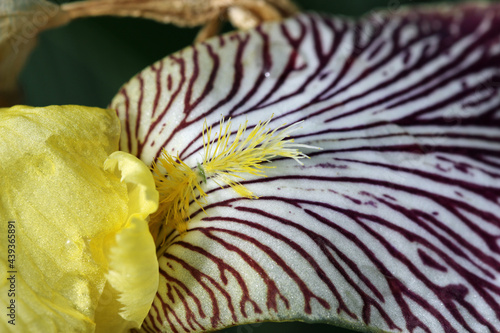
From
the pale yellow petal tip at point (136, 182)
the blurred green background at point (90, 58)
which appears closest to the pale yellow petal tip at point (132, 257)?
the pale yellow petal tip at point (136, 182)

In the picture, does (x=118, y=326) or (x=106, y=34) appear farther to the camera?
(x=106, y=34)

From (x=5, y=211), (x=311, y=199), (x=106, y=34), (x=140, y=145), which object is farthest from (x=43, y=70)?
(x=311, y=199)

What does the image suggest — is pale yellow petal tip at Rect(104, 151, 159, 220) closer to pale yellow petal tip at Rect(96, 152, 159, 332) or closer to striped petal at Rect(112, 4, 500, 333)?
pale yellow petal tip at Rect(96, 152, 159, 332)

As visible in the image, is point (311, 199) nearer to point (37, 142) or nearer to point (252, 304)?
point (252, 304)

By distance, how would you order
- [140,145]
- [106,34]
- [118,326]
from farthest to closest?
[106,34], [140,145], [118,326]

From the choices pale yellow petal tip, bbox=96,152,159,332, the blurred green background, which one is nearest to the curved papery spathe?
pale yellow petal tip, bbox=96,152,159,332

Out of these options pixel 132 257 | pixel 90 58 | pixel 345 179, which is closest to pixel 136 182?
pixel 132 257

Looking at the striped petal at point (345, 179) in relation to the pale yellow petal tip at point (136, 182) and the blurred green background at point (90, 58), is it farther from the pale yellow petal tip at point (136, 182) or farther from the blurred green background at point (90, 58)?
the blurred green background at point (90, 58)
